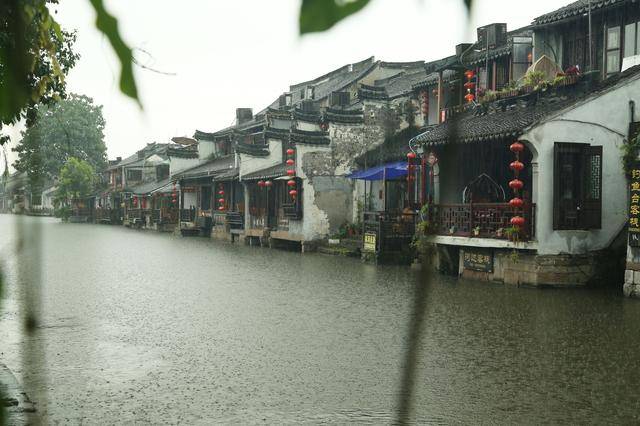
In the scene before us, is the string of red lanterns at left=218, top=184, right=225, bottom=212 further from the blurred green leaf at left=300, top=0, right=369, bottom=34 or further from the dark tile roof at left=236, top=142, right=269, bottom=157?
the blurred green leaf at left=300, top=0, right=369, bottom=34

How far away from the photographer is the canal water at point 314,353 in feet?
17.5

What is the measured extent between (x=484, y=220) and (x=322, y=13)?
1348 centimetres

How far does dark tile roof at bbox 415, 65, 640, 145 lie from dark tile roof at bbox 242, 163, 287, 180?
9135mm

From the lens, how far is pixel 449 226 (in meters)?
14.7

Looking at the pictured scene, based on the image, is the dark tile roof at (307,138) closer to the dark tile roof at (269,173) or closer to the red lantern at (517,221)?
the dark tile roof at (269,173)

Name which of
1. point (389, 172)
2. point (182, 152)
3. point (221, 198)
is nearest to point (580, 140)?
point (389, 172)

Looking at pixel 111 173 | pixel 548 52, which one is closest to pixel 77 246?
pixel 548 52

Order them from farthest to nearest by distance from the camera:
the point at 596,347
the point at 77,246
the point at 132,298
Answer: the point at 77,246, the point at 132,298, the point at 596,347

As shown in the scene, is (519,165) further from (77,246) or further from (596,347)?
(77,246)

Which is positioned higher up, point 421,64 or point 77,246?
point 421,64

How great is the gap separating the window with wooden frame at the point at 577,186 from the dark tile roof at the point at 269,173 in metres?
12.1

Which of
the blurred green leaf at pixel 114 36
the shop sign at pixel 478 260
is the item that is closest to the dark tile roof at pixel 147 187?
the shop sign at pixel 478 260

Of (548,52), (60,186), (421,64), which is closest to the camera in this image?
(548,52)

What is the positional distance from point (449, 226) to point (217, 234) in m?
18.3
